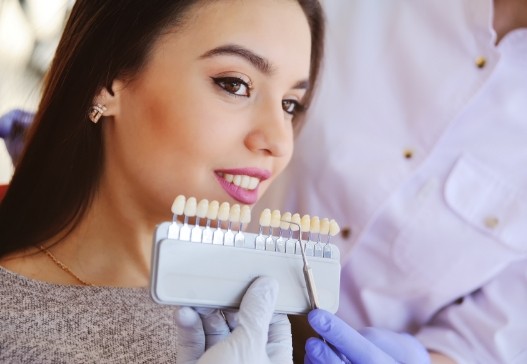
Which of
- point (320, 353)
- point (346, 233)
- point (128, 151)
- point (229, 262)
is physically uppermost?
point (128, 151)

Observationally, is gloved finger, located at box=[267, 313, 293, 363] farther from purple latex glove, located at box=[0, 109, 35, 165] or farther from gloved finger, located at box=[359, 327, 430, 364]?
purple latex glove, located at box=[0, 109, 35, 165]

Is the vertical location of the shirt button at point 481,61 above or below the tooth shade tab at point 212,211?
above

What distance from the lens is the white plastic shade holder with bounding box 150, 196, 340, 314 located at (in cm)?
81

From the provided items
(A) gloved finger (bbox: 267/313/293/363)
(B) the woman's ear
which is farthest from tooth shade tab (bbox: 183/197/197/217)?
(B) the woman's ear

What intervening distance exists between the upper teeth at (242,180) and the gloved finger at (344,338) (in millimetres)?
317

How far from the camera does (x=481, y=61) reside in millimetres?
1380

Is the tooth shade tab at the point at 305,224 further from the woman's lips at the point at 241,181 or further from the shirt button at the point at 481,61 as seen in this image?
the shirt button at the point at 481,61

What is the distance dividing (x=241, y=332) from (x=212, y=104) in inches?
17.1

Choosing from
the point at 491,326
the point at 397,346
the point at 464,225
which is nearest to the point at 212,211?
the point at 397,346

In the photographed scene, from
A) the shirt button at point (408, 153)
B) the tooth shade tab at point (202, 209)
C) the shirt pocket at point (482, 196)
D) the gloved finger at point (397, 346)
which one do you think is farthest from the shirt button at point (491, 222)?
the tooth shade tab at point (202, 209)

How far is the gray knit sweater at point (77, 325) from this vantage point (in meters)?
1.04

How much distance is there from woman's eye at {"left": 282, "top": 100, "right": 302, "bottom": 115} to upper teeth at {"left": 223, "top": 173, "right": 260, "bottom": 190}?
0.22 meters

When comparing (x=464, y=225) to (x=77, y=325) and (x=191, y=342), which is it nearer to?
(x=191, y=342)

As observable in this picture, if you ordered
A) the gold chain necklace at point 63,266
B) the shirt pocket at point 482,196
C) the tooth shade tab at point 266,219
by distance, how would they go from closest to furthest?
1. the tooth shade tab at point 266,219
2. the gold chain necklace at point 63,266
3. the shirt pocket at point 482,196
